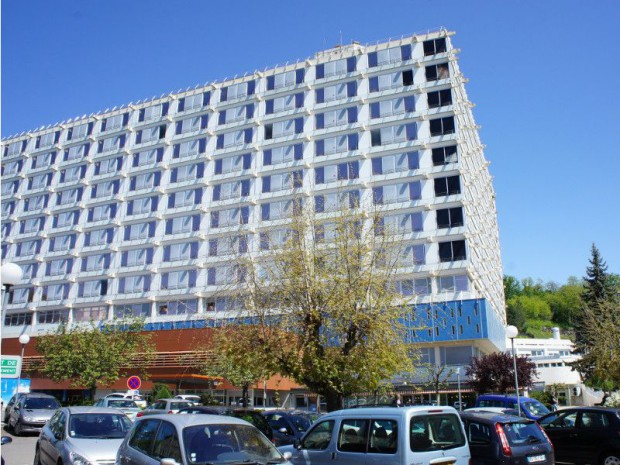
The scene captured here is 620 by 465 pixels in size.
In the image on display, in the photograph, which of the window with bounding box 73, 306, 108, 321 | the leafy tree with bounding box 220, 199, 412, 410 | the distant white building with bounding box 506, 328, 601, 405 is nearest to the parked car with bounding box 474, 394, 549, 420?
the leafy tree with bounding box 220, 199, 412, 410

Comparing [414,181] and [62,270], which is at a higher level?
[414,181]

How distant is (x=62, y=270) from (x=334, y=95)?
37.2 metres

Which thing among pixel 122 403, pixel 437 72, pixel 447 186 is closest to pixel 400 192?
pixel 447 186

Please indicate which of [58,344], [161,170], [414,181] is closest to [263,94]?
[161,170]

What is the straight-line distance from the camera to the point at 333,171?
5206 cm

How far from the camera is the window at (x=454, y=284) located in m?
46.2

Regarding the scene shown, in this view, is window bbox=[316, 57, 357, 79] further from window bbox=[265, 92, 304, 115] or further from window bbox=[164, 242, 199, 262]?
window bbox=[164, 242, 199, 262]

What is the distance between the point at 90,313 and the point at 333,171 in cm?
3159

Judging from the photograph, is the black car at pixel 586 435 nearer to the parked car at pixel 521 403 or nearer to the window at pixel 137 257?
the parked car at pixel 521 403

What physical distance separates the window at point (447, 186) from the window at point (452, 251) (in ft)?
13.9

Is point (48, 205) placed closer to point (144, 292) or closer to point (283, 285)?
point (144, 292)

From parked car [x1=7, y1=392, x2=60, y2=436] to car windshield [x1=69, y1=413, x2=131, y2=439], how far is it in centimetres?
1138

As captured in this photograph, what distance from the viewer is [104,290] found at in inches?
2421

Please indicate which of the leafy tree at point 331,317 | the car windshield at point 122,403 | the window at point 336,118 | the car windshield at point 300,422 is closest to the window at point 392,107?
the window at point 336,118
